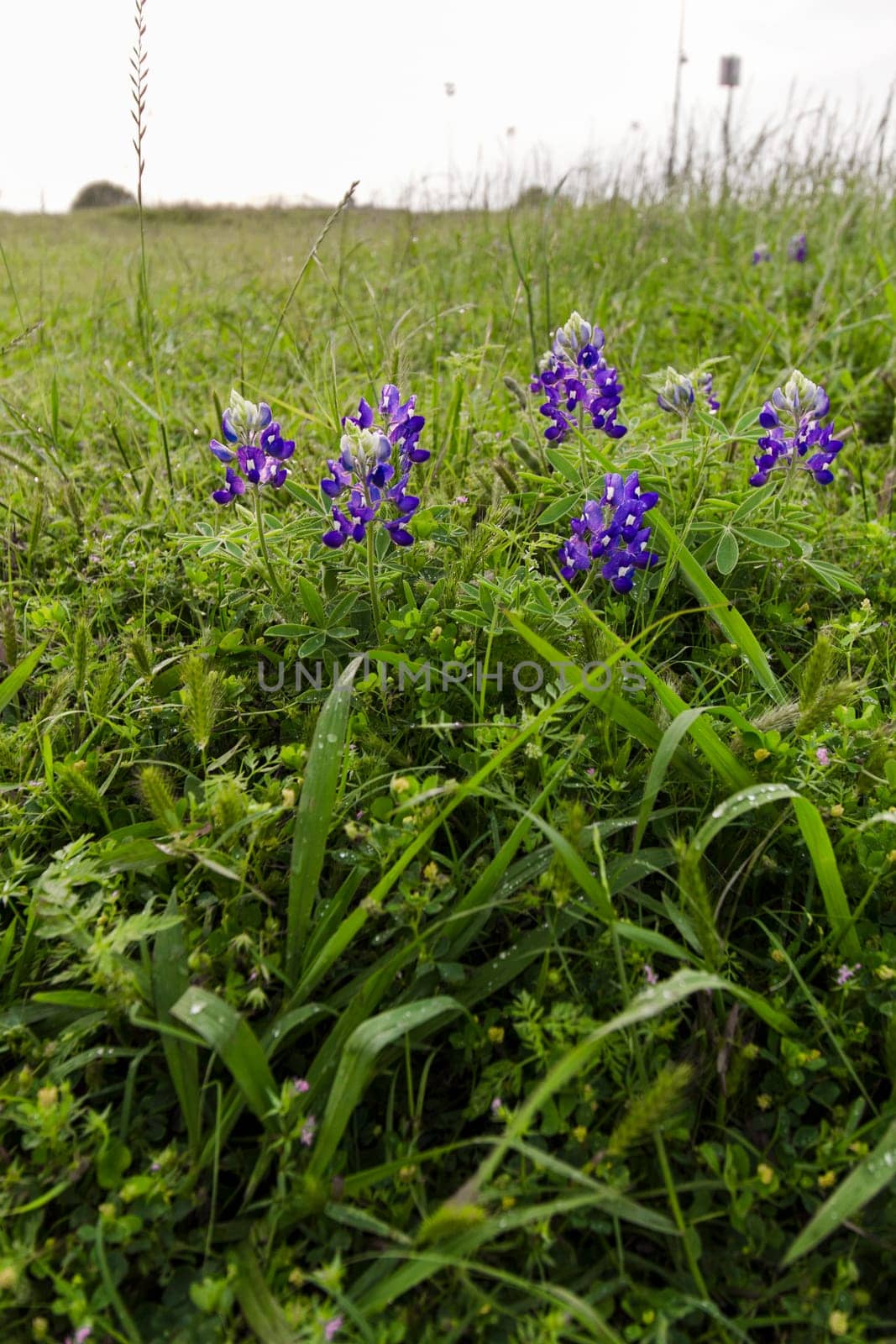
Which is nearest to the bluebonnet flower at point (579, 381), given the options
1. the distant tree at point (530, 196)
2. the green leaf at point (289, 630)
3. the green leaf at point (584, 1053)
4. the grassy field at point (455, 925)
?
the grassy field at point (455, 925)

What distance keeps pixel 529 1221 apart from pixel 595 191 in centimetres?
752

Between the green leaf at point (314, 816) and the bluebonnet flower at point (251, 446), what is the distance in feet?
1.74

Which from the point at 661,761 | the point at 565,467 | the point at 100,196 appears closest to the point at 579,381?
the point at 565,467

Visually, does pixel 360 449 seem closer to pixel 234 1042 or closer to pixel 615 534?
pixel 615 534

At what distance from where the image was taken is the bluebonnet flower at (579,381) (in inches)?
85.3

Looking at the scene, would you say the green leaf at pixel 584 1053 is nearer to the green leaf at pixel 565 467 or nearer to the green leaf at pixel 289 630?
the green leaf at pixel 289 630

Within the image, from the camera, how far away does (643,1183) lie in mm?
1248

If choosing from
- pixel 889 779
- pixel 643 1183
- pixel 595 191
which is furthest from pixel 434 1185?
pixel 595 191

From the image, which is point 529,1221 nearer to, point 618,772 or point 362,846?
point 362,846

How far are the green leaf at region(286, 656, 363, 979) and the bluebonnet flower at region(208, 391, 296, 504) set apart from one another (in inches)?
20.9

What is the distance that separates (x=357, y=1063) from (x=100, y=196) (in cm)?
2305

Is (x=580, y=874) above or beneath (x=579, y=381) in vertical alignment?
beneath

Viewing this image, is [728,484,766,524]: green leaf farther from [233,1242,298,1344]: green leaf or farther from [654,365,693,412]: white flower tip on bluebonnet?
[233,1242,298,1344]: green leaf

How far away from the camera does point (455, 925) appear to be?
1.44 m
